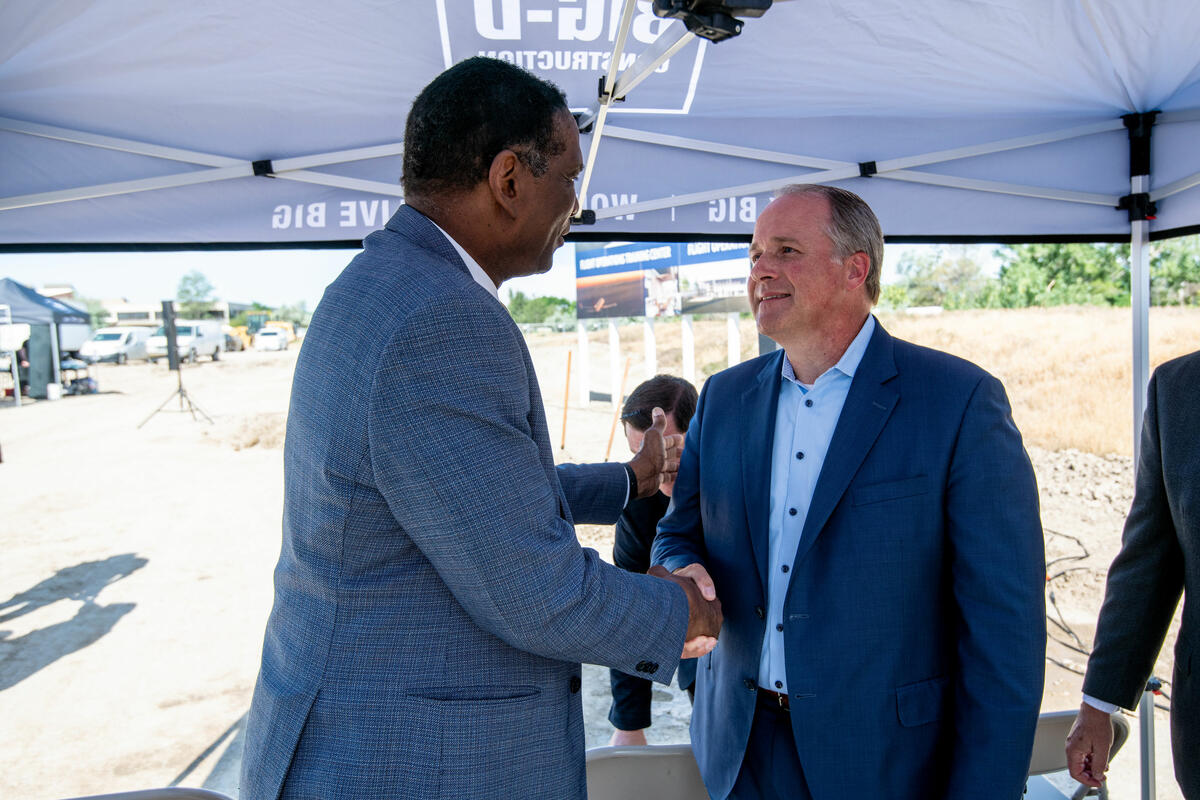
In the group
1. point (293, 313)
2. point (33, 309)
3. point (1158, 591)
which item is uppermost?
point (293, 313)

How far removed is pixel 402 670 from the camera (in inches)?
42.7

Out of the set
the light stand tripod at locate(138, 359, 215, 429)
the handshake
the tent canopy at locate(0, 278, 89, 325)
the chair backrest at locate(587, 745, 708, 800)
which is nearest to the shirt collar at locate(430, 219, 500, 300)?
the handshake

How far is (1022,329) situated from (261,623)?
61.6ft

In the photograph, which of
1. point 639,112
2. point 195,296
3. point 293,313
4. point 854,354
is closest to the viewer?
point 854,354

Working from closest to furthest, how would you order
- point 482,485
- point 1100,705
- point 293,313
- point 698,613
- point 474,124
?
point 482,485 → point 474,124 → point 698,613 → point 1100,705 → point 293,313

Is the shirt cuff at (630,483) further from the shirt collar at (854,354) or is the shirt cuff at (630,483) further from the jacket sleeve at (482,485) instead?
the jacket sleeve at (482,485)

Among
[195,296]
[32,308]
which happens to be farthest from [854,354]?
[195,296]

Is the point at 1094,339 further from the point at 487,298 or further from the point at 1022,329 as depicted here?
the point at 487,298

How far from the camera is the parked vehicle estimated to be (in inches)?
977

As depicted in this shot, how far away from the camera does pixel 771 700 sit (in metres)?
1.54

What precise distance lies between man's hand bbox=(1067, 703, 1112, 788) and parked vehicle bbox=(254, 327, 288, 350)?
2563 cm

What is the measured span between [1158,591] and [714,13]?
5.56 feet

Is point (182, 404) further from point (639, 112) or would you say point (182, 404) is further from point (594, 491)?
point (594, 491)

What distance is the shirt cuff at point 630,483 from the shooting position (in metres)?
1.88
